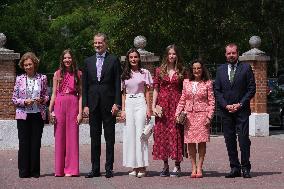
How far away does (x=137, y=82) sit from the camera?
11805 millimetres

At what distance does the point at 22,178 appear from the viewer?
11852 millimetres

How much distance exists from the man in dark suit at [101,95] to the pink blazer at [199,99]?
98 cm

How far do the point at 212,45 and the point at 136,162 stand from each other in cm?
1712

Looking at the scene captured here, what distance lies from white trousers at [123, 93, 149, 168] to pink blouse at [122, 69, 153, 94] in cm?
8

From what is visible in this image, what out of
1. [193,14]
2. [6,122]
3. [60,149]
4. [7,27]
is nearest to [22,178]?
[60,149]

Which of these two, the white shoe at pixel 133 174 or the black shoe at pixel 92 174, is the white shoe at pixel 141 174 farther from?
the black shoe at pixel 92 174

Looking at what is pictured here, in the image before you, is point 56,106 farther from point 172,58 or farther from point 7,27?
point 7,27

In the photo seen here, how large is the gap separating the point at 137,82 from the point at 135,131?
2.47 ft

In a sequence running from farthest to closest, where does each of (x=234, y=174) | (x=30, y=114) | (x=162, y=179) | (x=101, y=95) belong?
(x=30, y=114) < (x=101, y=95) < (x=234, y=174) < (x=162, y=179)

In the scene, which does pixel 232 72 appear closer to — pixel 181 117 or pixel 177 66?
pixel 177 66

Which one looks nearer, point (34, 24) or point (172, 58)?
point (172, 58)

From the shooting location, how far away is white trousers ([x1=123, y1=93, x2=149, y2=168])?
11820 mm

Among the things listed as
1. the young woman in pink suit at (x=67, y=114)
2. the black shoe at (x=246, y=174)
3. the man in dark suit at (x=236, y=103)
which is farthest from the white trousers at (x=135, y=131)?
the black shoe at (x=246, y=174)

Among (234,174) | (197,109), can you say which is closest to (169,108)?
(197,109)
